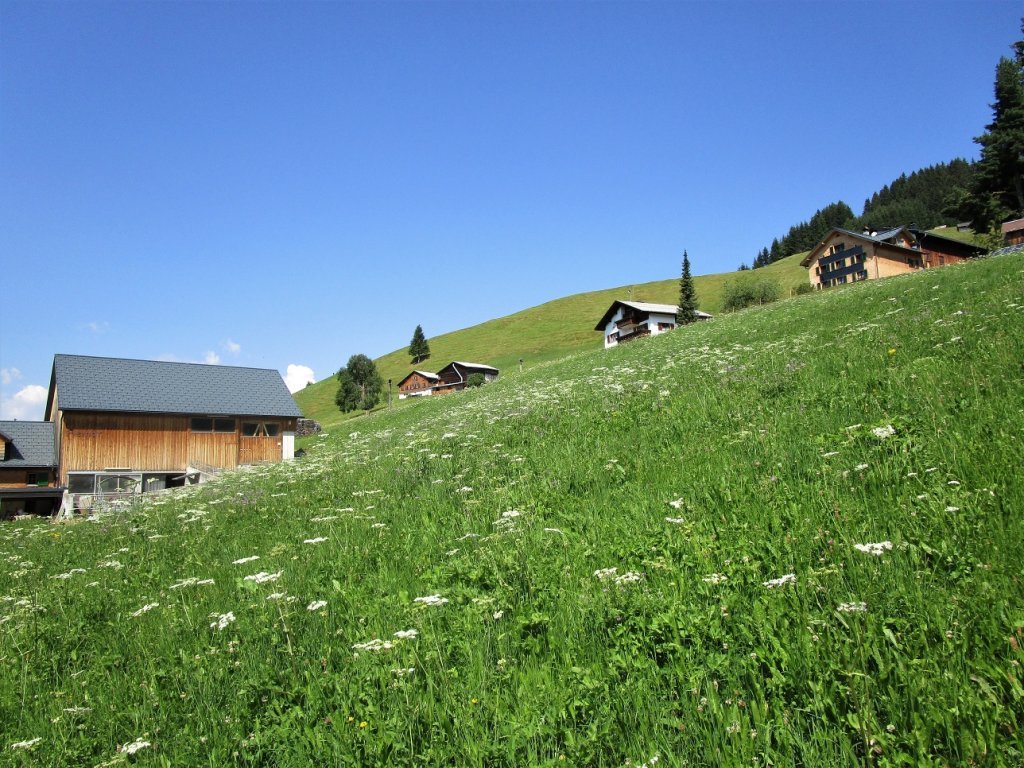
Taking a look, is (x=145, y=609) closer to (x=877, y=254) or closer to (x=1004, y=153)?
(x=877, y=254)

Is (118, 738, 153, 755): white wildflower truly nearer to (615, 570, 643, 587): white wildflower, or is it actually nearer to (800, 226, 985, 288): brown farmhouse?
(615, 570, 643, 587): white wildflower

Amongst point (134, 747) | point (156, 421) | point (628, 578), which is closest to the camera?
point (134, 747)

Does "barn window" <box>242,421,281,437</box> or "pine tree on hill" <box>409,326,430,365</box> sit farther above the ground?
"pine tree on hill" <box>409,326,430,365</box>

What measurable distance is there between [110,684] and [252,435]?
43.2 metres

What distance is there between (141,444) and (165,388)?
15.5 feet

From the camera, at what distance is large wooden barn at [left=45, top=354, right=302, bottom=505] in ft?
122

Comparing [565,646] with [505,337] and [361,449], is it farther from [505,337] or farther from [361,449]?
[505,337]

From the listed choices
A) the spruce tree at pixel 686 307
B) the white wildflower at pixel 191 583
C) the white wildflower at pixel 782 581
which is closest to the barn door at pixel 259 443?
the white wildflower at pixel 191 583

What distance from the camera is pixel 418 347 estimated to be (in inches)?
5271

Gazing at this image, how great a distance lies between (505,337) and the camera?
425 ft

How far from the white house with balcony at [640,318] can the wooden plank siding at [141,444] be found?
4942 cm

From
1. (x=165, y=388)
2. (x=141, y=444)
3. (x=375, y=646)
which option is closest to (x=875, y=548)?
(x=375, y=646)

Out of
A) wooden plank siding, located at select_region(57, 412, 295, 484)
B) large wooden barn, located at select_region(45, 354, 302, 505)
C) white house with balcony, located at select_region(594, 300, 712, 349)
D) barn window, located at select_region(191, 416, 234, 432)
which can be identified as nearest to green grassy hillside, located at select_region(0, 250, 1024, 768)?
large wooden barn, located at select_region(45, 354, 302, 505)

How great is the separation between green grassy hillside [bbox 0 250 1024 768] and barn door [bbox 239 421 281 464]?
3773 cm
